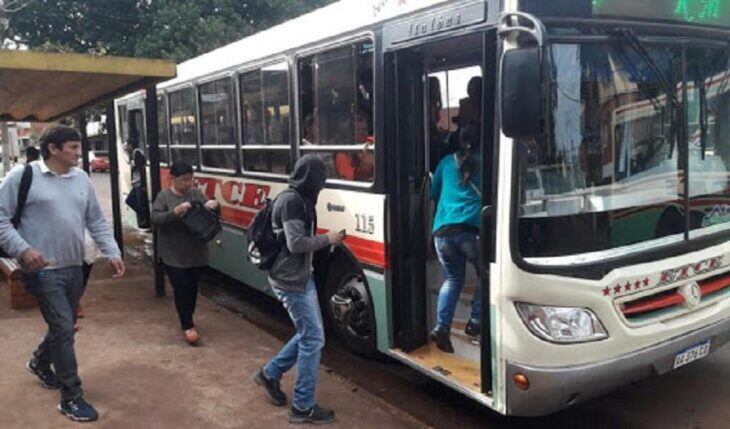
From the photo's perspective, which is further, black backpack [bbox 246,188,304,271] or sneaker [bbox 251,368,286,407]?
sneaker [bbox 251,368,286,407]

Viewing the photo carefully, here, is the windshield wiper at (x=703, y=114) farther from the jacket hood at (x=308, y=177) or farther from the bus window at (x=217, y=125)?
the bus window at (x=217, y=125)

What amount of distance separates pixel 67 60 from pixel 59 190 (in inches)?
86.3

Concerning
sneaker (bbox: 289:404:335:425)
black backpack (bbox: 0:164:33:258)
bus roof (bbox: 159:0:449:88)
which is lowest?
sneaker (bbox: 289:404:335:425)

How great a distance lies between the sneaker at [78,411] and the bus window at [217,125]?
3.39 meters

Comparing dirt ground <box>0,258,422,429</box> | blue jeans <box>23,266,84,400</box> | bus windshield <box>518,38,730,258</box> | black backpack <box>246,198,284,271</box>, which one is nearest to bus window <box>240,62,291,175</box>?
dirt ground <box>0,258,422,429</box>

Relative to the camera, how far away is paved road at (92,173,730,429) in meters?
4.37

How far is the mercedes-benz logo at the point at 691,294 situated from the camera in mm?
3875

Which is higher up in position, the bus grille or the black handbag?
the black handbag

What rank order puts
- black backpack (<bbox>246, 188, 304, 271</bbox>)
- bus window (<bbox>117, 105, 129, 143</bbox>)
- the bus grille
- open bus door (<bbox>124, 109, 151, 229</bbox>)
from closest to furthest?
the bus grille → black backpack (<bbox>246, 188, 304, 271</bbox>) → open bus door (<bbox>124, 109, 151, 229</bbox>) → bus window (<bbox>117, 105, 129, 143</bbox>)

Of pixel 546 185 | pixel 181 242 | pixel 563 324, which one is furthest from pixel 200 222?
pixel 563 324

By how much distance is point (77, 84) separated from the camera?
6.87 metres

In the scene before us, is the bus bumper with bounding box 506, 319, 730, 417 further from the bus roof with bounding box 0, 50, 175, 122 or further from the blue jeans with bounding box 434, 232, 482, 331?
the bus roof with bounding box 0, 50, 175, 122

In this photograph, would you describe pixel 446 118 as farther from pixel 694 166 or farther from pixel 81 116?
pixel 81 116

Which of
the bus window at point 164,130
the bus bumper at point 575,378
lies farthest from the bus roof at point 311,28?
the bus bumper at point 575,378
